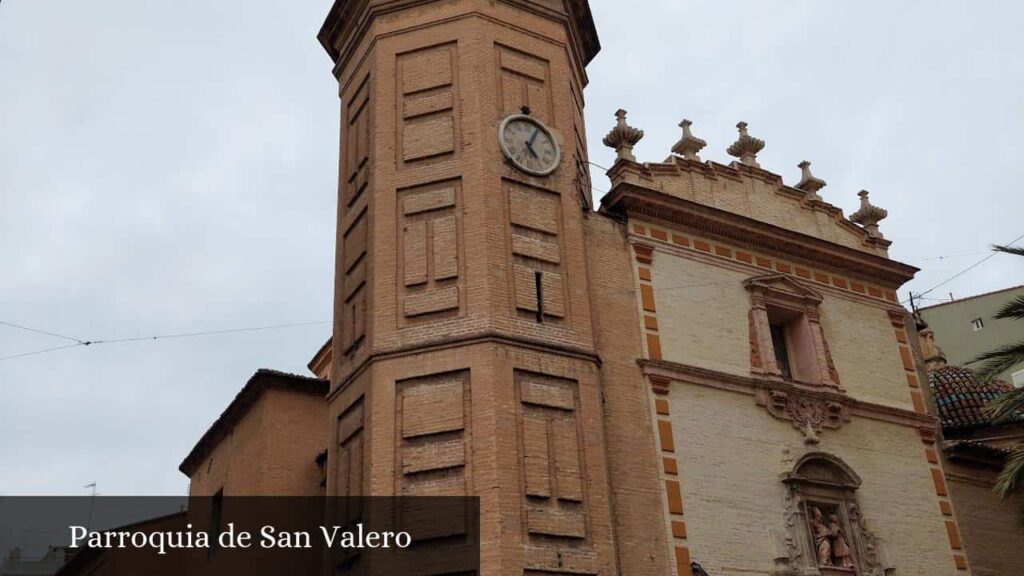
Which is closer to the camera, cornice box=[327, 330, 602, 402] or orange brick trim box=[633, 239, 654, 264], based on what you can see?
cornice box=[327, 330, 602, 402]

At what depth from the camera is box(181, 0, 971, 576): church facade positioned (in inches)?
602

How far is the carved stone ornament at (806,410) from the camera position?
18.4 meters

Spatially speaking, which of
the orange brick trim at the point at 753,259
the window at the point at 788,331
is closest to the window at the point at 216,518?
the orange brick trim at the point at 753,259

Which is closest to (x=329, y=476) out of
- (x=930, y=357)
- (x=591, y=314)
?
(x=591, y=314)

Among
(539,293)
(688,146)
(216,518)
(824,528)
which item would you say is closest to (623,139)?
(688,146)

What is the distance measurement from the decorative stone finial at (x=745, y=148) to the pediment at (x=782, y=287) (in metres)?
2.72

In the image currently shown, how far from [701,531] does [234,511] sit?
830 cm

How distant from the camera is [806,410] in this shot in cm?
1875

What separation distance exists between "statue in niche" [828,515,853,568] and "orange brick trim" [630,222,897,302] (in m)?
4.87

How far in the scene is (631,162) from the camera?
1936 cm

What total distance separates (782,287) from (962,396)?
30.5 ft

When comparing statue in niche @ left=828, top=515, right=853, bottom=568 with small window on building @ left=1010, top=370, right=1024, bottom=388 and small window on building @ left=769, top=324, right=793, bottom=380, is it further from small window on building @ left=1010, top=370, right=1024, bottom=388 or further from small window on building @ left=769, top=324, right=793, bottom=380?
small window on building @ left=1010, top=370, right=1024, bottom=388

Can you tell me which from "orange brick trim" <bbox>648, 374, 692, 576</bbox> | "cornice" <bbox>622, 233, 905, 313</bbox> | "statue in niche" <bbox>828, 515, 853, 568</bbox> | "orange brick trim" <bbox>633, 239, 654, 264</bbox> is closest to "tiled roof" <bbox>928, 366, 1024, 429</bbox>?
"cornice" <bbox>622, 233, 905, 313</bbox>

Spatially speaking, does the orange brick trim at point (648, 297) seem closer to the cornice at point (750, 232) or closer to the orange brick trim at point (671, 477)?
the orange brick trim at point (671, 477)
